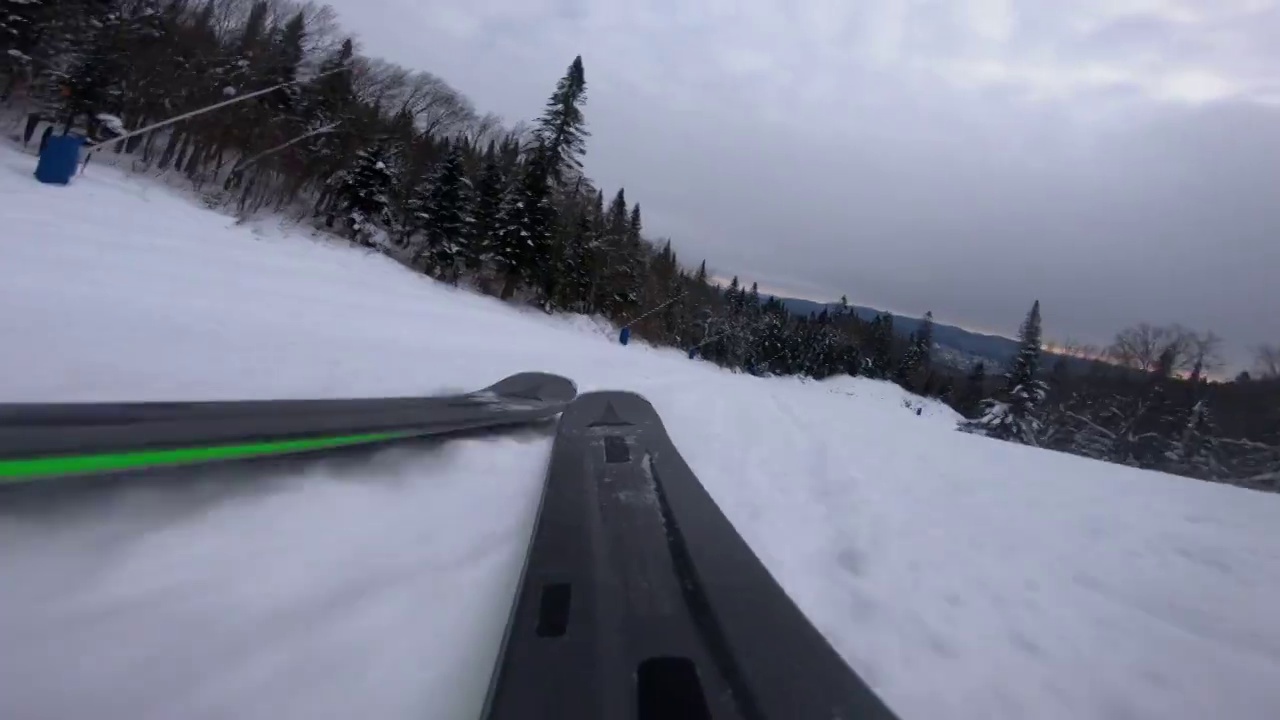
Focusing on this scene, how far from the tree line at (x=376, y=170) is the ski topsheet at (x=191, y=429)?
13.8m

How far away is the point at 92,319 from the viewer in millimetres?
3297

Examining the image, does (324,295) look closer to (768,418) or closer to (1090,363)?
(768,418)

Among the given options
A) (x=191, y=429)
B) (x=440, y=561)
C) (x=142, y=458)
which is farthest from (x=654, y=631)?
(x=191, y=429)

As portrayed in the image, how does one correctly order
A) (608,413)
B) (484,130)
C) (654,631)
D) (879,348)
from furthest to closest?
(879,348), (484,130), (608,413), (654,631)

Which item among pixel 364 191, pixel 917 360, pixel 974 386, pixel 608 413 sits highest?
pixel 917 360

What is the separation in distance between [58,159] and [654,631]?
14.1 m

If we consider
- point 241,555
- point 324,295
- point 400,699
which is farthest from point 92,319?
point 324,295

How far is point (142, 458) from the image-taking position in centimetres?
181

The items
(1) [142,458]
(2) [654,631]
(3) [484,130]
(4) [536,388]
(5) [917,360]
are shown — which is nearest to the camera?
(2) [654,631]

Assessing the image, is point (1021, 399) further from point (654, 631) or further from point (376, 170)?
point (376, 170)

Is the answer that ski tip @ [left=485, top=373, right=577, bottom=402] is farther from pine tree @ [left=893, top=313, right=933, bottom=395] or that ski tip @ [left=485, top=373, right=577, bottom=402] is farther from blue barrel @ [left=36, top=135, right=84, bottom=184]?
pine tree @ [left=893, top=313, right=933, bottom=395]

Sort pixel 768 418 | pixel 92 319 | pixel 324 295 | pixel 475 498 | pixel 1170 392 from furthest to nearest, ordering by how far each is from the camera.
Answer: pixel 1170 392, pixel 324 295, pixel 768 418, pixel 92 319, pixel 475 498

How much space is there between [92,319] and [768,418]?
18.0ft

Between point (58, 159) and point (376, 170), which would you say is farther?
point (376, 170)
